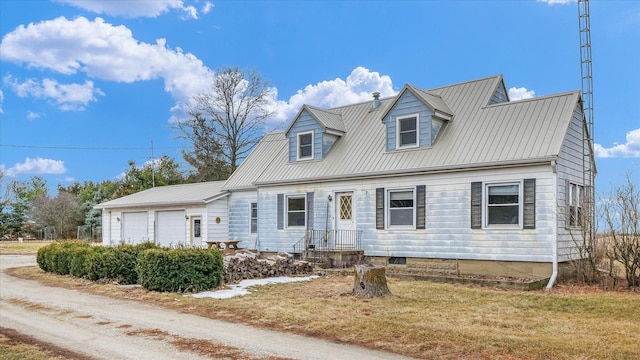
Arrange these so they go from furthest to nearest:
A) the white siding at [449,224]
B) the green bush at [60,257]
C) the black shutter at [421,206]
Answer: the green bush at [60,257], the black shutter at [421,206], the white siding at [449,224]

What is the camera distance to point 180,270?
483 inches

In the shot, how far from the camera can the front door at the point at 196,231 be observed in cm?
2261

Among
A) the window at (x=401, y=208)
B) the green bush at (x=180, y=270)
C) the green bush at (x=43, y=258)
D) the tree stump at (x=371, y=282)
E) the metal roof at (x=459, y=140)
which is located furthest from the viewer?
the green bush at (x=43, y=258)

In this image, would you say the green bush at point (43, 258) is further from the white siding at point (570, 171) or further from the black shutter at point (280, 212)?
the white siding at point (570, 171)

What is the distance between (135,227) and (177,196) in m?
3.66

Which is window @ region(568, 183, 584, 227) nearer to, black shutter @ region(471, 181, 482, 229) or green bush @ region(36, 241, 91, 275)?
black shutter @ region(471, 181, 482, 229)

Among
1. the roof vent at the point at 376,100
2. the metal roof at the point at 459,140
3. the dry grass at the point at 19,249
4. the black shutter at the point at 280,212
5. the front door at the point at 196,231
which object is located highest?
the roof vent at the point at 376,100

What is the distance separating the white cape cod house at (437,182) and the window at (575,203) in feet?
0.23

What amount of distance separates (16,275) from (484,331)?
16.4 metres

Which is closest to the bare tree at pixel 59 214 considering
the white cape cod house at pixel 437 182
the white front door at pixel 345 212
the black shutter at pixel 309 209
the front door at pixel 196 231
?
the front door at pixel 196 231

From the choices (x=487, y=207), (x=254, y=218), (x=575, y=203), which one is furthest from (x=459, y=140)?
(x=254, y=218)

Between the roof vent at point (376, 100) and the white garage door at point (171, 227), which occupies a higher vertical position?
the roof vent at point (376, 100)

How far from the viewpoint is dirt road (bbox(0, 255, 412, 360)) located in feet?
22.0

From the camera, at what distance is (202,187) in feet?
84.6
